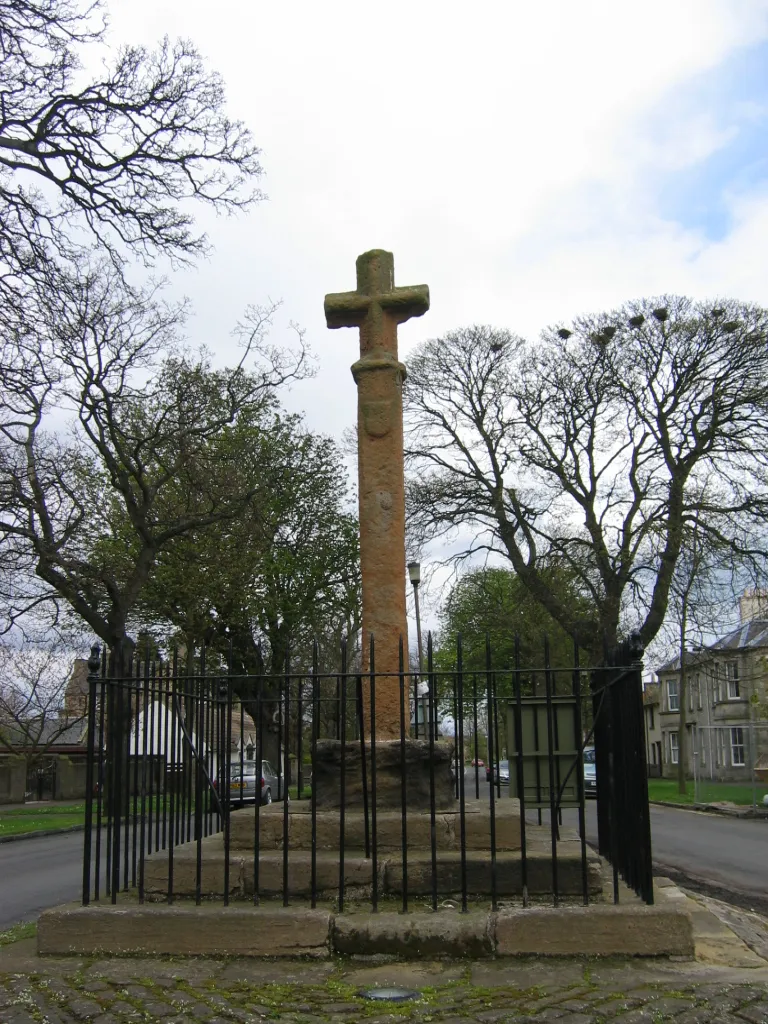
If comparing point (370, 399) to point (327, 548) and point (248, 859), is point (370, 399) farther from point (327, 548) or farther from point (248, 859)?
point (327, 548)

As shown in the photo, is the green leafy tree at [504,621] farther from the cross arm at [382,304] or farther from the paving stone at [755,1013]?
the paving stone at [755,1013]

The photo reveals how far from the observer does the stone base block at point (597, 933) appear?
531 centimetres

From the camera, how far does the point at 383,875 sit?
6039 millimetres

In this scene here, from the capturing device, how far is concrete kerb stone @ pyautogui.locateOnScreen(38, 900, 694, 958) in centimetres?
532

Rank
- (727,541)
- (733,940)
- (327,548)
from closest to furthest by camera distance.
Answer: (733,940) < (727,541) < (327,548)

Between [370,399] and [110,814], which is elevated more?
[370,399]

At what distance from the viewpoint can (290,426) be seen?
1254 inches

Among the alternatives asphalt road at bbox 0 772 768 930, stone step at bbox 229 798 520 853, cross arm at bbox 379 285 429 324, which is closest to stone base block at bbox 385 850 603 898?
stone step at bbox 229 798 520 853

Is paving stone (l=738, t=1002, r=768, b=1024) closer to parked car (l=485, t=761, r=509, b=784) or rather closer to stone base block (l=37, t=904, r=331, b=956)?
parked car (l=485, t=761, r=509, b=784)

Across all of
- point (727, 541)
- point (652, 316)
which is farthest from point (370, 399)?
point (652, 316)

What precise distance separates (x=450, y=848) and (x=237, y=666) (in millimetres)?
25591

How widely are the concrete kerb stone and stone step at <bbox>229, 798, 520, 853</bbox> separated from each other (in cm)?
79

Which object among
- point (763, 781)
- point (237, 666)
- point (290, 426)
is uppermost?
point (290, 426)

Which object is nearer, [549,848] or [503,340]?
[549,848]
